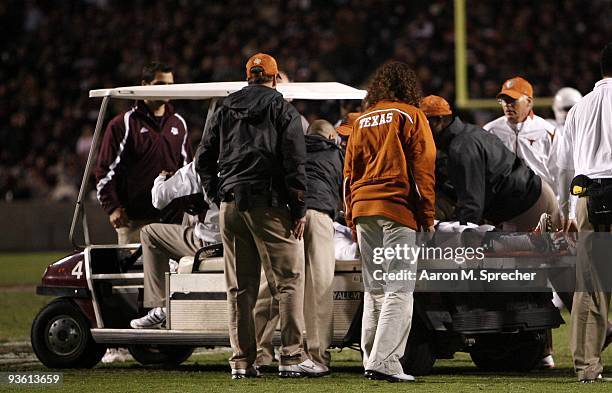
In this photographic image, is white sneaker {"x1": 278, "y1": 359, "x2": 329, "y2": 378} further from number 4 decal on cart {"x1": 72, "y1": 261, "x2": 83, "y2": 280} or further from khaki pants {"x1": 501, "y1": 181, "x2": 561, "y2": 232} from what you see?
number 4 decal on cart {"x1": 72, "y1": 261, "x2": 83, "y2": 280}

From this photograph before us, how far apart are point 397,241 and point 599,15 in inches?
601

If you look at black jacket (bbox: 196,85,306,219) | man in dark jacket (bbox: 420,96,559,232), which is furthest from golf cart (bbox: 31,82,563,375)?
black jacket (bbox: 196,85,306,219)

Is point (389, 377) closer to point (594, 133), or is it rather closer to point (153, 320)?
point (594, 133)

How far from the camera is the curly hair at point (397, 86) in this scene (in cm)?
758

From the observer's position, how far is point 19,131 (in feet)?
75.3

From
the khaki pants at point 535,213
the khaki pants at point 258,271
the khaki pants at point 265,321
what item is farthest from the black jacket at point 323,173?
the khaki pants at point 535,213

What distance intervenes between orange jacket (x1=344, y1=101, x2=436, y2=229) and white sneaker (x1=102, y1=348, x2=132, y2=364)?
3.01 m

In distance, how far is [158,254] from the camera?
890cm

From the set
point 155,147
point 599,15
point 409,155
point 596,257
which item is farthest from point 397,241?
point 599,15

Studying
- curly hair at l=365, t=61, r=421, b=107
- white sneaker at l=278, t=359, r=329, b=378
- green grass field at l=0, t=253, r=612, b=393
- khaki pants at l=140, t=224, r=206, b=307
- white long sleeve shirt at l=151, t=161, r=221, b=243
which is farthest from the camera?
khaki pants at l=140, t=224, r=206, b=307

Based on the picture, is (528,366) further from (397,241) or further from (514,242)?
(397,241)

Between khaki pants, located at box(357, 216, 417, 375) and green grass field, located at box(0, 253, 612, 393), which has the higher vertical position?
khaki pants, located at box(357, 216, 417, 375)

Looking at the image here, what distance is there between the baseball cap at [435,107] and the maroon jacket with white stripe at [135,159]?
2281mm

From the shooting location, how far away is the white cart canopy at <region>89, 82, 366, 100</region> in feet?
28.7
